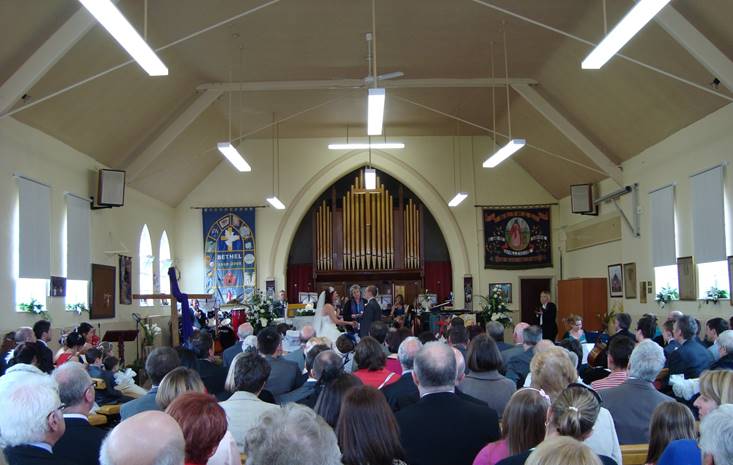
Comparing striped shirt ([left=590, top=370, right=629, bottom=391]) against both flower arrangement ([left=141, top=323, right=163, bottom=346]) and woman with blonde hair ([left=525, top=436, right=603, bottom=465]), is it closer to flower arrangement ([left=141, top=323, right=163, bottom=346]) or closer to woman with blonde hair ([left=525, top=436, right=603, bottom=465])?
woman with blonde hair ([left=525, top=436, right=603, bottom=465])

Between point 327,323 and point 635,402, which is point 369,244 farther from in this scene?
A: point 635,402

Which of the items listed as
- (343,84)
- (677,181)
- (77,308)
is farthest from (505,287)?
(77,308)

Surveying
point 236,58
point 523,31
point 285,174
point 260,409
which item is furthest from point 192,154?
point 260,409

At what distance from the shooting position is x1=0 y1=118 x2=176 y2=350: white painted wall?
32.4ft

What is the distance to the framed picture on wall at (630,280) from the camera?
44.5 feet

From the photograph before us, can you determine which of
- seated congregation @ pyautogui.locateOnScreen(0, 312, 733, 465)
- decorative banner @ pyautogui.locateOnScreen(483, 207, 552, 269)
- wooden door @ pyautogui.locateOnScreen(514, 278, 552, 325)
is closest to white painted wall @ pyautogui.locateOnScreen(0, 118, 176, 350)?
seated congregation @ pyautogui.locateOnScreen(0, 312, 733, 465)

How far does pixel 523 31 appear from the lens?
37.8 ft

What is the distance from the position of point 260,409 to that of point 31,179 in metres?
8.13

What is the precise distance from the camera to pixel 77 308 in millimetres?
11945

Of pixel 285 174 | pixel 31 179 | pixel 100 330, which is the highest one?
pixel 285 174

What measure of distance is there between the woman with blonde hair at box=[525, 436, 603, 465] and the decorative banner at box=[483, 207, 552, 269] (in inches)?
665

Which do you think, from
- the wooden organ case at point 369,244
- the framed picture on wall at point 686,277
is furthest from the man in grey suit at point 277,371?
the wooden organ case at point 369,244

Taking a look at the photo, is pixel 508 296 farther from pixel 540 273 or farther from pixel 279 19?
pixel 279 19

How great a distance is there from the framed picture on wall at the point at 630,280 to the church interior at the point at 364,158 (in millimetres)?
67
